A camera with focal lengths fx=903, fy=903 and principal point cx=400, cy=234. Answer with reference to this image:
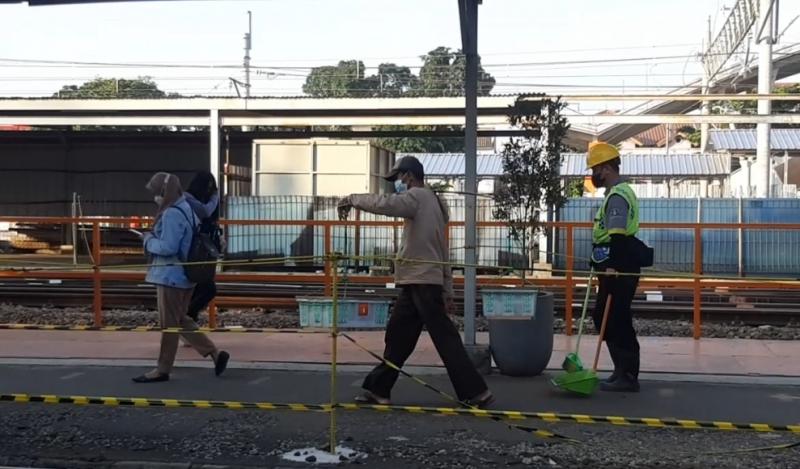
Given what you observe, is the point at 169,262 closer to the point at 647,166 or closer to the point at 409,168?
the point at 409,168

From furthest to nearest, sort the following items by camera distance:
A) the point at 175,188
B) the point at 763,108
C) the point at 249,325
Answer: the point at 763,108 < the point at 249,325 < the point at 175,188

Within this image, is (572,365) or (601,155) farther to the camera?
(601,155)

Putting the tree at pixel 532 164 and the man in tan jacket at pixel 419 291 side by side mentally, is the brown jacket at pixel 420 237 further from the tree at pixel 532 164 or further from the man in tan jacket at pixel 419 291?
the tree at pixel 532 164

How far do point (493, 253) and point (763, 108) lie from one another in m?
18.9

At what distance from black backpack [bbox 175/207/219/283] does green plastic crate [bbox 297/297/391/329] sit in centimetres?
108

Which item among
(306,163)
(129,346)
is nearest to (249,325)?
(129,346)

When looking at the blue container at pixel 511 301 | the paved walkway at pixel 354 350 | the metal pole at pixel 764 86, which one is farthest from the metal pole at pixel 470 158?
the metal pole at pixel 764 86

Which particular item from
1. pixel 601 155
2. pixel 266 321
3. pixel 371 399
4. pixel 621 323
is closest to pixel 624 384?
pixel 621 323

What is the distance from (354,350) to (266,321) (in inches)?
120

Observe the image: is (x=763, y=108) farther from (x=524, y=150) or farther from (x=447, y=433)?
(x=447, y=433)

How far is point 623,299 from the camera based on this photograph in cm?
693

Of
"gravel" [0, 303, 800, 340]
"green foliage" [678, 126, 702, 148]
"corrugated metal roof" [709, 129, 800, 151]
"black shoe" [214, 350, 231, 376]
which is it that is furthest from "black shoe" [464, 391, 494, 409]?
"green foliage" [678, 126, 702, 148]

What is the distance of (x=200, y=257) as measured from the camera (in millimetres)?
7500

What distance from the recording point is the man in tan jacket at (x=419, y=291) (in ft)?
20.7
